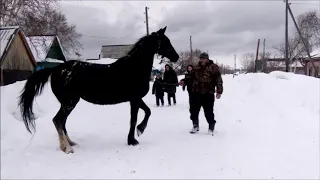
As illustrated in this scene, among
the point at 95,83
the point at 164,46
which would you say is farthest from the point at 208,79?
the point at 95,83

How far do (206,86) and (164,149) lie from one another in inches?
82.6

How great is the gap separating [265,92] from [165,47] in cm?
992

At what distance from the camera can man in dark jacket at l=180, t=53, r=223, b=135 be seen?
7762mm

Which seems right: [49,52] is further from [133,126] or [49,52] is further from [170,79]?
[133,126]

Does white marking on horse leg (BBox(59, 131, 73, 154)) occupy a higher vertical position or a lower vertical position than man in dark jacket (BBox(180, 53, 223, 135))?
lower

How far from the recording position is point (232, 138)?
7340 mm

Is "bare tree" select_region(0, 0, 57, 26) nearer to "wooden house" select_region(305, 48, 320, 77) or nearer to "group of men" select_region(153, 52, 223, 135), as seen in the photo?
"group of men" select_region(153, 52, 223, 135)

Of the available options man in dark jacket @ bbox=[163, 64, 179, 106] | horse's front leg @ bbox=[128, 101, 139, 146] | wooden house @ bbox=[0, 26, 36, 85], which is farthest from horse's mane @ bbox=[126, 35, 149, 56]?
wooden house @ bbox=[0, 26, 36, 85]

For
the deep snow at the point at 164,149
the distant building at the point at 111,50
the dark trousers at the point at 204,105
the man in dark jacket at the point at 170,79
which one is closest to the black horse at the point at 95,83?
the deep snow at the point at 164,149

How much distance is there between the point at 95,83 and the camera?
6.24 meters

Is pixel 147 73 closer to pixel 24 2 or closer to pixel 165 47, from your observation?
pixel 165 47

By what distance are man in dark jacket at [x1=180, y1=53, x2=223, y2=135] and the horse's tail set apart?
3.24m

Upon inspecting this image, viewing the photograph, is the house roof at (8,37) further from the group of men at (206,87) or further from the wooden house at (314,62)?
the wooden house at (314,62)

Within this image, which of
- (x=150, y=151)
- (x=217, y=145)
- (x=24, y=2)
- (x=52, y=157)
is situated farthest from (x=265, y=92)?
(x=24, y=2)
